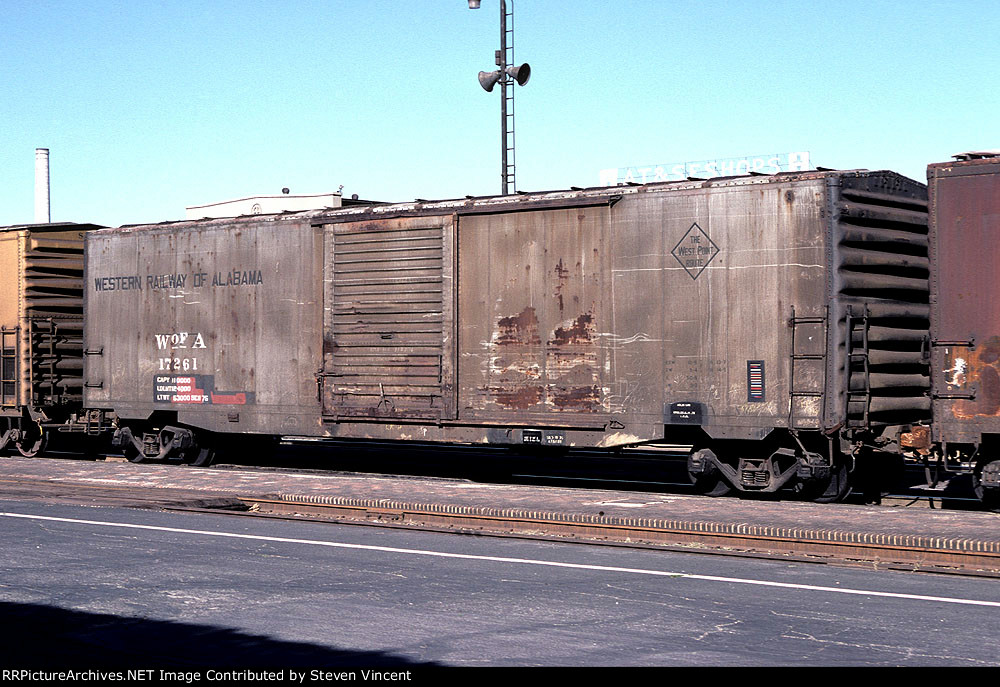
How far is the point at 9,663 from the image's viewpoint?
22.9ft

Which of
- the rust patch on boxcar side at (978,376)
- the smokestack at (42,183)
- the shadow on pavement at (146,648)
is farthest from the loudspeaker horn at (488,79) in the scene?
the smokestack at (42,183)

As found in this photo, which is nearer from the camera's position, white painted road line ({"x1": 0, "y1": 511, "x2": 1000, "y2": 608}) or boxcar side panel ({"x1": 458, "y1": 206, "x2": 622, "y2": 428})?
white painted road line ({"x1": 0, "y1": 511, "x2": 1000, "y2": 608})

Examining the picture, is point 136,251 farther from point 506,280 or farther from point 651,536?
point 651,536

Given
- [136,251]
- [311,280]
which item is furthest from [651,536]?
[136,251]

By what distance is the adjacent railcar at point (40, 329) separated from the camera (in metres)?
22.4

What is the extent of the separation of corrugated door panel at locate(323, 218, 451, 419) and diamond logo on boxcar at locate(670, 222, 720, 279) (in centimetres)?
356

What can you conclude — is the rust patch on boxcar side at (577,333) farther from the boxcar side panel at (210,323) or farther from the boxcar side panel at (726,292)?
the boxcar side panel at (210,323)

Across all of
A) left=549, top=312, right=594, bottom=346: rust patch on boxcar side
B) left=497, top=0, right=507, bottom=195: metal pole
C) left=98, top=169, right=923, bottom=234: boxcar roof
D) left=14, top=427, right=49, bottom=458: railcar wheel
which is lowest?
left=14, top=427, right=49, bottom=458: railcar wheel

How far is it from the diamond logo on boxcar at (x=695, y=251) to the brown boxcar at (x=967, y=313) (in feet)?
9.08

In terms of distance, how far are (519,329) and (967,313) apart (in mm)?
5920

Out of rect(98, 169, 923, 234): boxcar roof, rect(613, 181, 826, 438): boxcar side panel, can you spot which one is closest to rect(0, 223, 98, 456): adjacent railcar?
rect(98, 169, 923, 234): boxcar roof

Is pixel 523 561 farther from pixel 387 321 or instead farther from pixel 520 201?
pixel 387 321

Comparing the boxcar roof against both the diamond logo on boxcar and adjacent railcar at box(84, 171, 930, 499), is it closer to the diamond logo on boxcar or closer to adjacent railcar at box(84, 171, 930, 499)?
adjacent railcar at box(84, 171, 930, 499)

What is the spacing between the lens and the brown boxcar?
13250 mm
